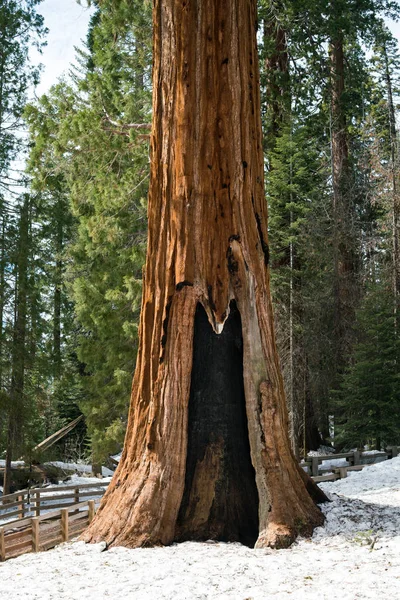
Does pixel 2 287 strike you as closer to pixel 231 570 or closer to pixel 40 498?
pixel 40 498

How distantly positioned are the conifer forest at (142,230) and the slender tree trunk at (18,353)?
45 mm

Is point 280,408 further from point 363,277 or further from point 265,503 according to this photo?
point 363,277

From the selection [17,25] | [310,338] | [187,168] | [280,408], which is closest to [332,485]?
[280,408]

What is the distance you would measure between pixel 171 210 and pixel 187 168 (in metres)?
0.47

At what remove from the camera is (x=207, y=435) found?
273 inches

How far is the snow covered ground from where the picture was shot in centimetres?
496

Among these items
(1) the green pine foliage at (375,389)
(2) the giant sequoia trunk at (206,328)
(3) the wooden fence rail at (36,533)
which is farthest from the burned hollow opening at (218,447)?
(1) the green pine foliage at (375,389)

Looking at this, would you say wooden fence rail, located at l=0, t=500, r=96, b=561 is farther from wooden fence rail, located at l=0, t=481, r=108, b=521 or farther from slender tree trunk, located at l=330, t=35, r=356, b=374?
slender tree trunk, located at l=330, t=35, r=356, b=374

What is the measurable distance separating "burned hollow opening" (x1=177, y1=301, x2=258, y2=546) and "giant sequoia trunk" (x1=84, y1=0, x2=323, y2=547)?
1 cm

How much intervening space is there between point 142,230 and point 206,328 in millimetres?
13185

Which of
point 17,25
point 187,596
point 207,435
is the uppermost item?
point 17,25

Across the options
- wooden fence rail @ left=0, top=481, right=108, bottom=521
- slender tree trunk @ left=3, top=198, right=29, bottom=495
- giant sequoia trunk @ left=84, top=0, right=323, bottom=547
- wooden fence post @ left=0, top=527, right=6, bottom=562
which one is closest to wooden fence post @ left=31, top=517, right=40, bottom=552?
wooden fence post @ left=0, top=527, right=6, bottom=562

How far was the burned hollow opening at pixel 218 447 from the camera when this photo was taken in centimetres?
670

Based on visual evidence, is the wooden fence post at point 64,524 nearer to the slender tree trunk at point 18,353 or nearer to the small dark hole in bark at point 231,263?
the small dark hole in bark at point 231,263
